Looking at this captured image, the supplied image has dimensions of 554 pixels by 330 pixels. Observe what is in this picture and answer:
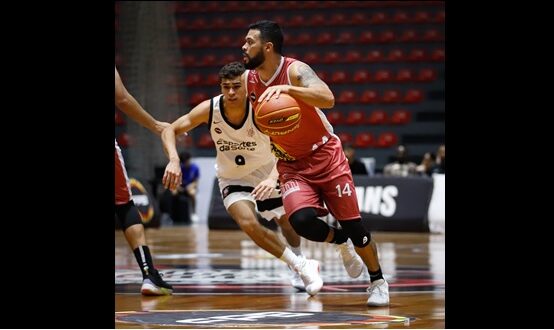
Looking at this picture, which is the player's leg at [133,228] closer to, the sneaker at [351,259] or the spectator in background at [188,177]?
the sneaker at [351,259]

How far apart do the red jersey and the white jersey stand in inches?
40.2

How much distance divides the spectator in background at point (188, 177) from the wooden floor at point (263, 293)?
5.50m

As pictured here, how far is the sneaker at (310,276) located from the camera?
672 centimetres

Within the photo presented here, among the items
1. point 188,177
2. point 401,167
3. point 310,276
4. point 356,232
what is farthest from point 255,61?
point 188,177

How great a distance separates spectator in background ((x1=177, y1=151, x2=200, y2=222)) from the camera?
18750 millimetres

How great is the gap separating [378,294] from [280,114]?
1.38 metres

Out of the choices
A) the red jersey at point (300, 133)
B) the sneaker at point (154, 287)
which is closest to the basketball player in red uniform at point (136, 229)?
the sneaker at point (154, 287)

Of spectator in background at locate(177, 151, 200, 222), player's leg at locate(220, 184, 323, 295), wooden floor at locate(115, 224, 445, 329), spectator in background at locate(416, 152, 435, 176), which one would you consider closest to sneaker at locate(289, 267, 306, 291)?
wooden floor at locate(115, 224, 445, 329)

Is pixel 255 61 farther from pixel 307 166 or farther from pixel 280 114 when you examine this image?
pixel 307 166

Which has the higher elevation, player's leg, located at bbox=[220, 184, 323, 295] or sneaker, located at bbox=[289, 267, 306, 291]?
player's leg, located at bbox=[220, 184, 323, 295]

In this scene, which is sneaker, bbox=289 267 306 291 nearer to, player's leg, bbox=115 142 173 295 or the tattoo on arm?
player's leg, bbox=115 142 173 295
